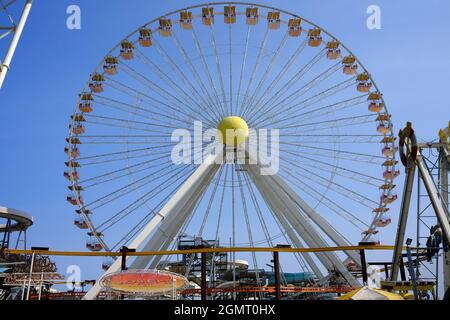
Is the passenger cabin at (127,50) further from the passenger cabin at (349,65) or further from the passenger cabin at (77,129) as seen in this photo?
the passenger cabin at (349,65)

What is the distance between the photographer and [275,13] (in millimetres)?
24891

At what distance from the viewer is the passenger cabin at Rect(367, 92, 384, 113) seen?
24.3 m

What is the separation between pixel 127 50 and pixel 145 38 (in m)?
1.06

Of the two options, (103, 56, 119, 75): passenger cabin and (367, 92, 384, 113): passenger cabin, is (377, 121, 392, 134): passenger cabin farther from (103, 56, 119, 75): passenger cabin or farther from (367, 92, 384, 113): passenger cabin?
(103, 56, 119, 75): passenger cabin

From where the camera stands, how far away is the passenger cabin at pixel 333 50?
965 inches

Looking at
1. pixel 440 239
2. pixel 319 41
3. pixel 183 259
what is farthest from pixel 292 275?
pixel 440 239

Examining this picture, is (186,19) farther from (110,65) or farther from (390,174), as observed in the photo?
(390,174)

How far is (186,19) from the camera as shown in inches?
975

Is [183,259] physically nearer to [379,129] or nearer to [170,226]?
[170,226]

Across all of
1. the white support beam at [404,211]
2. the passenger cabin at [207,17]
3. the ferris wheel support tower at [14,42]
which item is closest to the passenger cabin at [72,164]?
the passenger cabin at [207,17]

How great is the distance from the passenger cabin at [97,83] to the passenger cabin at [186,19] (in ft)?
15.3

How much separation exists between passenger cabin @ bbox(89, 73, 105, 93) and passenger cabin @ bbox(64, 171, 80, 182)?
4113 millimetres

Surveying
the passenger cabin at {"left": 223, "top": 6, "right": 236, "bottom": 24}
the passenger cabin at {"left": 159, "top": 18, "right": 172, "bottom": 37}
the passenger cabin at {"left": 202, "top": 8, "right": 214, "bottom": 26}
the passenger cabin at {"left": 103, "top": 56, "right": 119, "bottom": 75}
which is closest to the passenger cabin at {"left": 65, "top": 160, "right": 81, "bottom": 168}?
the passenger cabin at {"left": 103, "top": 56, "right": 119, "bottom": 75}
